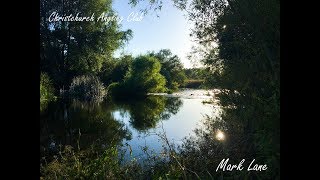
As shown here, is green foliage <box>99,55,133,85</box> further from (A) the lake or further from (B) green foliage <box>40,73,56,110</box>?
(A) the lake

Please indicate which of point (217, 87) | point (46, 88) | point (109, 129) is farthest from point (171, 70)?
point (217, 87)

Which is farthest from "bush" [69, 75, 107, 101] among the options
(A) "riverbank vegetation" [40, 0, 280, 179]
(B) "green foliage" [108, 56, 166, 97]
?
(B) "green foliage" [108, 56, 166, 97]

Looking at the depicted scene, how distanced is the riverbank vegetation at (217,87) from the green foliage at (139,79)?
8.70 m

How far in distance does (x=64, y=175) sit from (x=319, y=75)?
486 cm

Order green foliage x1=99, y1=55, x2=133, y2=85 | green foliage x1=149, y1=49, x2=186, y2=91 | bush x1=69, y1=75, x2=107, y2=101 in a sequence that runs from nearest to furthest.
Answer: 1. bush x1=69, y1=75, x2=107, y2=101
2. green foliage x1=99, y1=55, x2=133, y2=85
3. green foliage x1=149, y1=49, x2=186, y2=91

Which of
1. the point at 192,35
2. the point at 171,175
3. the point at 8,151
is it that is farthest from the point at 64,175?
the point at 192,35

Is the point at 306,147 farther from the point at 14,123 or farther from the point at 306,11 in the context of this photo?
the point at 14,123

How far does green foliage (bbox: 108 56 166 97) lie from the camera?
34.4 metres

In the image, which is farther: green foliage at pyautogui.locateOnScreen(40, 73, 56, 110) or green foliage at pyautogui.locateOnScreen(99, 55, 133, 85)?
green foliage at pyautogui.locateOnScreen(99, 55, 133, 85)

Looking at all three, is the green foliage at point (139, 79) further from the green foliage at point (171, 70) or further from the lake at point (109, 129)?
the lake at point (109, 129)

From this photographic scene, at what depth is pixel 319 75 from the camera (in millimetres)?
2357

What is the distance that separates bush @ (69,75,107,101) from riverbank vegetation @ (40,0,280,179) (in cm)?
133

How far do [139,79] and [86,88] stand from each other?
8.84 meters

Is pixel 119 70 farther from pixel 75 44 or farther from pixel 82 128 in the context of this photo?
pixel 82 128
